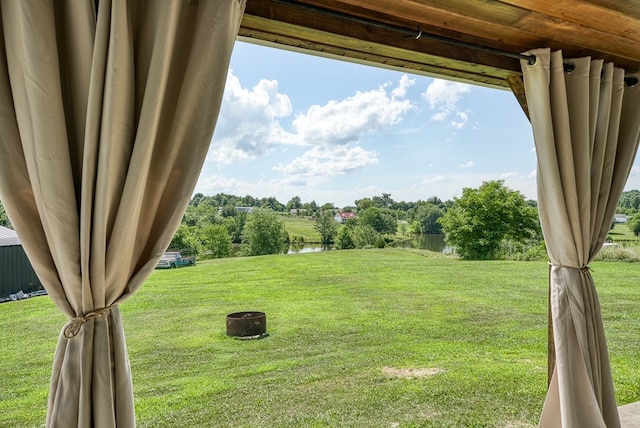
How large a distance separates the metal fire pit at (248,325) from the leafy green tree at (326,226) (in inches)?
27.3

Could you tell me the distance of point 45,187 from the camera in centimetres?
92

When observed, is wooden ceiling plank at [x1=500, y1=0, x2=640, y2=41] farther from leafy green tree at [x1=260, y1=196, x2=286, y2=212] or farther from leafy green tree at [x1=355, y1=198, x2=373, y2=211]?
leafy green tree at [x1=260, y1=196, x2=286, y2=212]

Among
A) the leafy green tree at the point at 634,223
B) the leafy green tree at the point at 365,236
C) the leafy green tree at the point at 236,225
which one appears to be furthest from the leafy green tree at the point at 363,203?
the leafy green tree at the point at 634,223

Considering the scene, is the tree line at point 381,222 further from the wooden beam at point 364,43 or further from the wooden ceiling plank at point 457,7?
the wooden ceiling plank at point 457,7

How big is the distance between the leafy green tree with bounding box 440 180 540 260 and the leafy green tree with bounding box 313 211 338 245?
0.81 meters

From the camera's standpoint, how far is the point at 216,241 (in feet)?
6.37

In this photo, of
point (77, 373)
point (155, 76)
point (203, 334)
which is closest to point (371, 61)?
point (155, 76)

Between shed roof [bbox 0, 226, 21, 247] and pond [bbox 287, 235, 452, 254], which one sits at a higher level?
shed roof [bbox 0, 226, 21, 247]

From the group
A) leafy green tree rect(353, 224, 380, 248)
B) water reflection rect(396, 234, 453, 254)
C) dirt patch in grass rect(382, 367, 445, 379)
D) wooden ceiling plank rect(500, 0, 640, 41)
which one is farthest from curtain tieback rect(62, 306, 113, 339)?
dirt patch in grass rect(382, 367, 445, 379)

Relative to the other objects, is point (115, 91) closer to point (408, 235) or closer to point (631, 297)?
point (408, 235)

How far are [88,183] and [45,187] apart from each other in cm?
9

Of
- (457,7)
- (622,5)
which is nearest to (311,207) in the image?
(457,7)

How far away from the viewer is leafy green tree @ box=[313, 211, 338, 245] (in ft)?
7.00

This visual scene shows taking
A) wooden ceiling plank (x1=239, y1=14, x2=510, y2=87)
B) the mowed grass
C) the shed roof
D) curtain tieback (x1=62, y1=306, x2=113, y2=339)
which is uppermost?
wooden ceiling plank (x1=239, y1=14, x2=510, y2=87)
